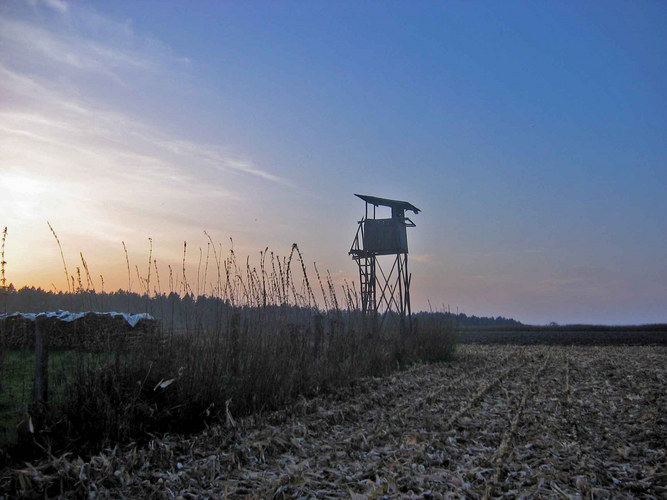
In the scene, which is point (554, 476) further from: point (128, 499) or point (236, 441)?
point (128, 499)

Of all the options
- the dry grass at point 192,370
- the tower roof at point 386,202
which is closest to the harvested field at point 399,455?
the dry grass at point 192,370

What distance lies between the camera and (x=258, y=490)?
16.5 ft

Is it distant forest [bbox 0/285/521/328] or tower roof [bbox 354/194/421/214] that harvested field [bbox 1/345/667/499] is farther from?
tower roof [bbox 354/194/421/214]

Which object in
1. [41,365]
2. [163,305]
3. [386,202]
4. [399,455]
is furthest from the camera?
[386,202]

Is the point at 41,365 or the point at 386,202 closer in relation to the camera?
the point at 41,365

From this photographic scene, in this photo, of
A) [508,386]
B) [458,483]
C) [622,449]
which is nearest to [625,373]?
[508,386]

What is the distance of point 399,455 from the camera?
6355mm

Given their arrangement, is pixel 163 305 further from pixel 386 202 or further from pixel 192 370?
pixel 386 202

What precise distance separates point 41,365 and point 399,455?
452 cm

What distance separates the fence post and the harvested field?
149cm

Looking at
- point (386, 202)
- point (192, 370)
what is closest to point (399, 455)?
point (192, 370)

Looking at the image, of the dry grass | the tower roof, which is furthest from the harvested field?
the tower roof

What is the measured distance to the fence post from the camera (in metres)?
6.89

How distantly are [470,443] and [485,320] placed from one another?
328 feet
